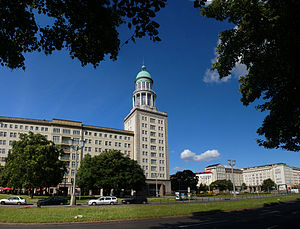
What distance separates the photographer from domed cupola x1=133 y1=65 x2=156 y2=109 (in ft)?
303

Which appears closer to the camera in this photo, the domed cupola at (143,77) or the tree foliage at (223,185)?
the domed cupola at (143,77)

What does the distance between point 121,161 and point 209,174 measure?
157403 millimetres

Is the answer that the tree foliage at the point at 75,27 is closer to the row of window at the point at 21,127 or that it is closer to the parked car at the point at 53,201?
the parked car at the point at 53,201

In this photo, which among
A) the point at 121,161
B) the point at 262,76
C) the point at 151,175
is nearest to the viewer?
the point at 262,76

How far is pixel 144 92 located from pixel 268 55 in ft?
274

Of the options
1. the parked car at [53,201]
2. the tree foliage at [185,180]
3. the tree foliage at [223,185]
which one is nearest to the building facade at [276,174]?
the tree foliage at [223,185]

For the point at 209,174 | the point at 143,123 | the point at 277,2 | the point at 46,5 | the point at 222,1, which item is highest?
the point at 143,123

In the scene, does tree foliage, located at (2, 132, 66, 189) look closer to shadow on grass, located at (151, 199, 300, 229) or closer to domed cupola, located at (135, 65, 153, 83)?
shadow on grass, located at (151, 199, 300, 229)

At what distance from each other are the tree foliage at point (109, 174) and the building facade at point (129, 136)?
781 inches

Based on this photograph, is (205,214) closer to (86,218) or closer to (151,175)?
(86,218)

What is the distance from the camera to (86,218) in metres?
15.9

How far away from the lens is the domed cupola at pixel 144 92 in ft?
303

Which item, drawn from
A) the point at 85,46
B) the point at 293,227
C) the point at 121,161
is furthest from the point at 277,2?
the point at 121,161

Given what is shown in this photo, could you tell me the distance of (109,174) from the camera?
51.0m
